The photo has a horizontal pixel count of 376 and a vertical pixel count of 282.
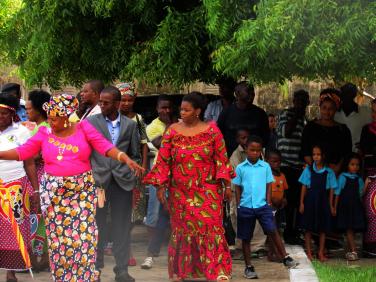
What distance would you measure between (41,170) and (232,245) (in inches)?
112

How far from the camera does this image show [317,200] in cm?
1138

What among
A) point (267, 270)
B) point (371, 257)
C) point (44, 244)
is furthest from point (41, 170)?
point (371, 257)

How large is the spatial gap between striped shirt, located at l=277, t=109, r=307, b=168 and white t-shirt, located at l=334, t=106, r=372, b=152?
482 millimetres

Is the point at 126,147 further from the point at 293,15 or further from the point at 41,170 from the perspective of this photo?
the point at 293,15

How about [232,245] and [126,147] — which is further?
[232,245]

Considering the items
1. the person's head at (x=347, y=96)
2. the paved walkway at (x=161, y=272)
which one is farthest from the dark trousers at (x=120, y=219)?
the person's head at (x=347, y=96)

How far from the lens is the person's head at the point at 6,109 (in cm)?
916

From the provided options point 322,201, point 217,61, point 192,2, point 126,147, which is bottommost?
point 322,201

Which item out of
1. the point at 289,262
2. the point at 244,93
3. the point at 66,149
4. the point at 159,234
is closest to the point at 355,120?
the point at 244,93

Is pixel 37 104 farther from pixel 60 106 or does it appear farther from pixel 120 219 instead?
pixel 60 106

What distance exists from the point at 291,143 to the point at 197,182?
351cm

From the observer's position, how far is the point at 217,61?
1016 cm

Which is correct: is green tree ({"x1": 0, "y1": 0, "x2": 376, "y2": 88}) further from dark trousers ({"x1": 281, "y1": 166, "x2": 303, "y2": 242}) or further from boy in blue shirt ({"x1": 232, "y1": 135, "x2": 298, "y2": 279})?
dark trousers ({"x1": 281, "y1": 166, "x2": 303, "y2": 242})

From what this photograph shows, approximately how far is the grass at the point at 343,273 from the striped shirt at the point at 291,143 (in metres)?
1.70
